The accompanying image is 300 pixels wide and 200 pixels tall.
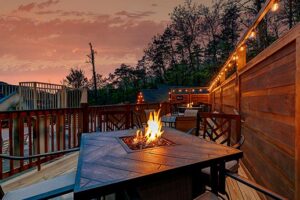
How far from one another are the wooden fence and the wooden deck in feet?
0.87

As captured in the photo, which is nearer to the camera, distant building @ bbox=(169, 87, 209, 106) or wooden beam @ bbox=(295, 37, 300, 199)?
wooden beam @ bbox=(295, 37, 300, 199)

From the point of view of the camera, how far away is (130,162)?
5.26 feet

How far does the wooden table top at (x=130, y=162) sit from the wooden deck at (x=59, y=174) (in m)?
1.14

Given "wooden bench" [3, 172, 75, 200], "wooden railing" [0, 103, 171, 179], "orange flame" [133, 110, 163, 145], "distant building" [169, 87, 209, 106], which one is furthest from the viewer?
"distant building" [169, 87, 209, 106]

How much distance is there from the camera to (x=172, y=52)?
117 ft

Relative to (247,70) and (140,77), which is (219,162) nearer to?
(247,70)

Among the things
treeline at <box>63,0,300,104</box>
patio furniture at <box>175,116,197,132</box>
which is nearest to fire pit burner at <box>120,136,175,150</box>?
patio furniture at <box>175,116,197,132</box>

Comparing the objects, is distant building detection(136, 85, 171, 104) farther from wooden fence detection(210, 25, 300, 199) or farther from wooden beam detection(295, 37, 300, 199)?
wooden beam detection(295, 37, 300, 199)

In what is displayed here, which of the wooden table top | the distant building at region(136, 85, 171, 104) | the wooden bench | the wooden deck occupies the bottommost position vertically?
the wooden deck

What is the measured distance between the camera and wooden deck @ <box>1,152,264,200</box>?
2751 millimetres

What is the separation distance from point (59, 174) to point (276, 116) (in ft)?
11.2

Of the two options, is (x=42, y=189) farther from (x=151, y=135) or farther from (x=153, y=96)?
(x=153, y=96)

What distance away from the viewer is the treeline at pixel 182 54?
28.9 m

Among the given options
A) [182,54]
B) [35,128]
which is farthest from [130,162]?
[182,54]
